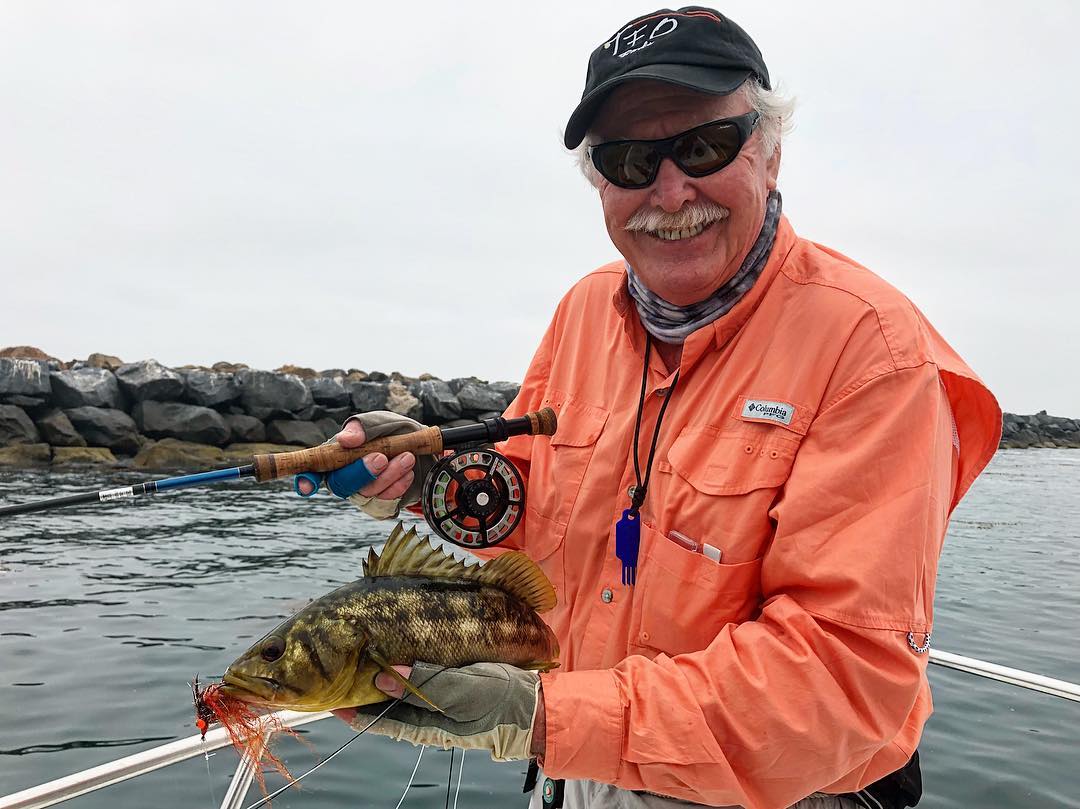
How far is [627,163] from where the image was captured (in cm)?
312

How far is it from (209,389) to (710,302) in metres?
28.7

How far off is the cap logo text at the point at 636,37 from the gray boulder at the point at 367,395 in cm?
2963

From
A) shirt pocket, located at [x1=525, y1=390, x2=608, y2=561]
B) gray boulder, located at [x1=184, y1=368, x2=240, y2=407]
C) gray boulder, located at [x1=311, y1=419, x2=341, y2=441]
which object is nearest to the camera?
shirt pocket, located at [x1=525, y1=390, x2=608, y2=561]

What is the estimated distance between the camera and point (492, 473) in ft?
11.9

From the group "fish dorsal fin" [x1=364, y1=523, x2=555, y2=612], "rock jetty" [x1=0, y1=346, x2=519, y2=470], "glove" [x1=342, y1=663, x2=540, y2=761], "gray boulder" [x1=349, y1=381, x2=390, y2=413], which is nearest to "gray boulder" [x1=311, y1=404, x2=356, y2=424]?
"rock jetty" [x1=0, y1=346, x2=519, y2=470]

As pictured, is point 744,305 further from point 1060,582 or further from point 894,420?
point 1060,582

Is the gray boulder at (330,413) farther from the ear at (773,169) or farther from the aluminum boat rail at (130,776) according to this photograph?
the ear at (773,169)

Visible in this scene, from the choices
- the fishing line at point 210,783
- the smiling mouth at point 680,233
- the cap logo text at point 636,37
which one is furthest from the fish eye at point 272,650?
the fishing line at point 210,783

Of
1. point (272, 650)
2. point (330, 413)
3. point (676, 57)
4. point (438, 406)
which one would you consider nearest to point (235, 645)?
point (272, 650)

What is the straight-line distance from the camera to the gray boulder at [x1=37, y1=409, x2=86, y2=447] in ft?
86.6

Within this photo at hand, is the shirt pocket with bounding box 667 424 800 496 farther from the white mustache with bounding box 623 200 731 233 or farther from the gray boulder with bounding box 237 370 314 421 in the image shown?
the gray boulder with bounding box 237 370 314 421

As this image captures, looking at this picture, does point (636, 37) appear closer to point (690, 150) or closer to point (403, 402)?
point (690, 150)

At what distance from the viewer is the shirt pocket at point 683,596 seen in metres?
2.71

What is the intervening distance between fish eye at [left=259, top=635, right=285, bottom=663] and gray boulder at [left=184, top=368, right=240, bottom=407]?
1105 inches
